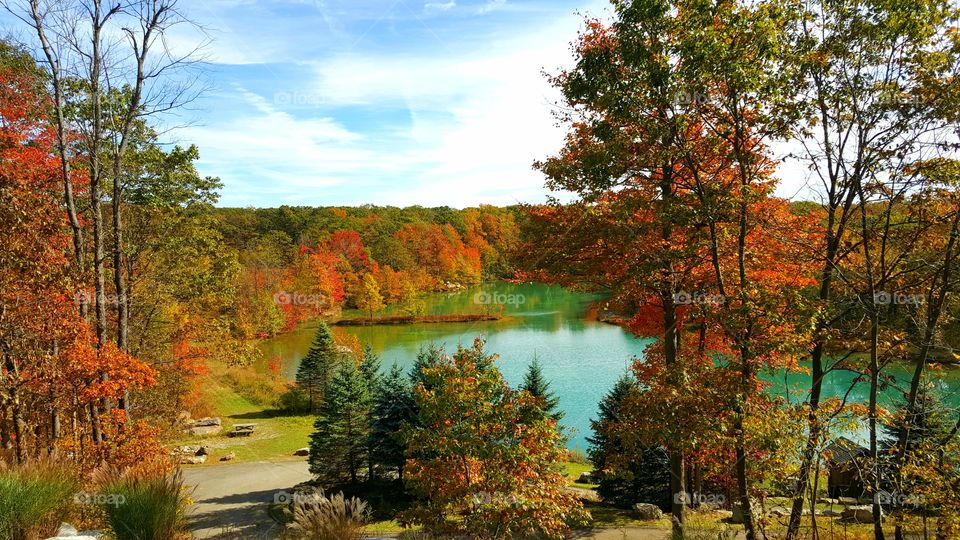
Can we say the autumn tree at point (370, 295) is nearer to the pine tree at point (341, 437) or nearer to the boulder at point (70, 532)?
the pine tree at point (341, 437)

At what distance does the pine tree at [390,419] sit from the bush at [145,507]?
33.4 ft

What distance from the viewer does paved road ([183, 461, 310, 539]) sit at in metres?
13.9

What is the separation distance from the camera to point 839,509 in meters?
12.3

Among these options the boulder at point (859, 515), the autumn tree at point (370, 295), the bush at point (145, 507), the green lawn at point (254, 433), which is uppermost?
the autumn tree at point (370, 295)

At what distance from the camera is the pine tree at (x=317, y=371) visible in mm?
29281

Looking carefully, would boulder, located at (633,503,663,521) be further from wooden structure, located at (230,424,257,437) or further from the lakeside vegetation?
wooden structure, located at (230,424,257,437)

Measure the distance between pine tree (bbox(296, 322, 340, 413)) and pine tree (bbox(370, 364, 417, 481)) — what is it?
1327 centimetres

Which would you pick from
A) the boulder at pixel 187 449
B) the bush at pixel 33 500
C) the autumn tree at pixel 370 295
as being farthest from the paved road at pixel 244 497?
the autumn tree at pixel 370 295

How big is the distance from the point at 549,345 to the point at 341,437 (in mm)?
23511

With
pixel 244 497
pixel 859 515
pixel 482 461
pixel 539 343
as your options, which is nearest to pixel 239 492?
pixel 244 497

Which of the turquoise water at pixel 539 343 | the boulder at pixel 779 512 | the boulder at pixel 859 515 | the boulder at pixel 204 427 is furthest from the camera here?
the turquoise water at pixel 539 343

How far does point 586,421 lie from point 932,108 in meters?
17.6

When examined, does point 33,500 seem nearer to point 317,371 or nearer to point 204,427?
point 204,427

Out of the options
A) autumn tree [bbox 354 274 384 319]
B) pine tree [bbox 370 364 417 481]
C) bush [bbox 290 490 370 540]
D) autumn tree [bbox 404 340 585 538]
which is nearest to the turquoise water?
autumn tree [bbox 354 274 384 319]
